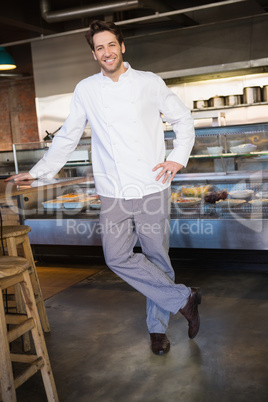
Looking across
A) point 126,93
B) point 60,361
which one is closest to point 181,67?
point 126,93

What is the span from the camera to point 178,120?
7.84ft

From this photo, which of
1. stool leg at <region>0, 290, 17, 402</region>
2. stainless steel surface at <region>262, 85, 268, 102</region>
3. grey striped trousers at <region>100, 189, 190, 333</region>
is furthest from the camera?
stainless steel surface at <region>262, 85, 268, 102</region>

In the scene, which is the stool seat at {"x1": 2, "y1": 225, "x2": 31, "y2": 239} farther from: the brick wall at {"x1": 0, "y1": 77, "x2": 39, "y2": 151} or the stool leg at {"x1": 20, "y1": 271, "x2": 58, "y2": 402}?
the brick wall at {"x1": 0, "y1": 77, "x2": 39, "y2": 151}

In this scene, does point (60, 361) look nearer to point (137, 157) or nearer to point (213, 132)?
point (137, 157)

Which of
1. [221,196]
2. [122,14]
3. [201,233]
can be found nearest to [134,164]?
[201,233]

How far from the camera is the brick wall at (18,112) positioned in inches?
484

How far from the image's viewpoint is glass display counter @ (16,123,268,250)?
3566 millimetres

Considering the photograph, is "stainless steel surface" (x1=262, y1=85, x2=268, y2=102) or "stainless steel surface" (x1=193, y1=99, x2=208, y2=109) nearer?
"stainless steel surface" (x1=262, y1=85, x2=268, y2=102)

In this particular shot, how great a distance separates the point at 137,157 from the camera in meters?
2.27

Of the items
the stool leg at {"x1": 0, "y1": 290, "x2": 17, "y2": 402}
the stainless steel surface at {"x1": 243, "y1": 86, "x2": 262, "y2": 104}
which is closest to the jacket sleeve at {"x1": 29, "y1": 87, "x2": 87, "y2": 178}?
the stool leg at {"x1": 0, "y1": 290, "x2": 17, "y2": 402}

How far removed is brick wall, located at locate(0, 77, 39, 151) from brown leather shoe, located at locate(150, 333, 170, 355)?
10.4m

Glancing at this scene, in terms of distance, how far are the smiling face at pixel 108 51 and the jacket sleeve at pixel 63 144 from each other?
11.6 inches

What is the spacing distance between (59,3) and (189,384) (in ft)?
25.7

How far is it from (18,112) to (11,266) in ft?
36.8
